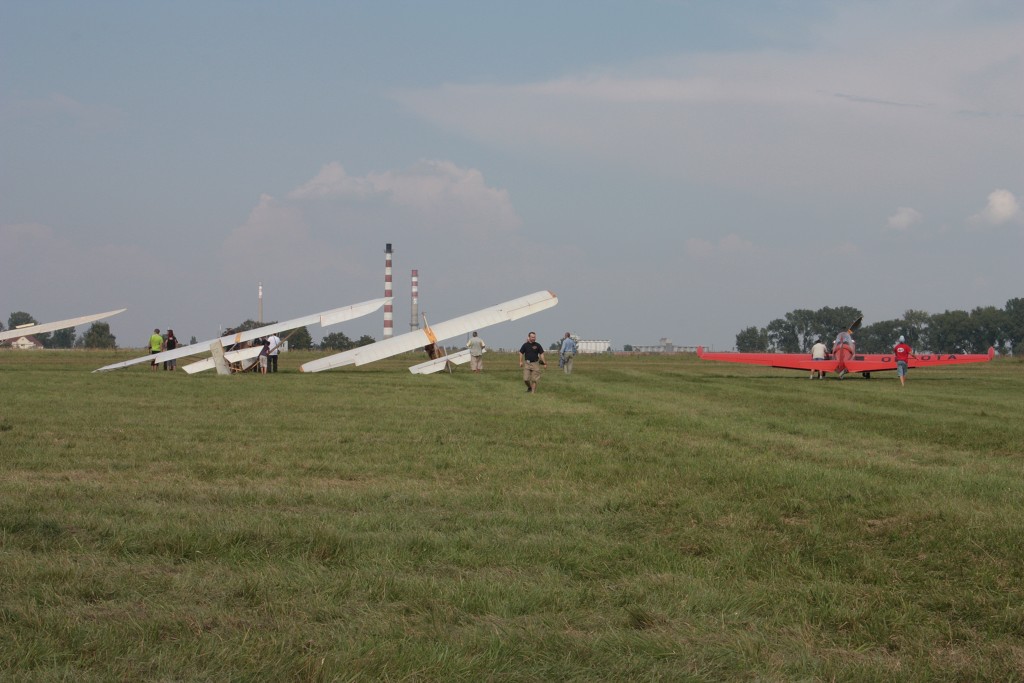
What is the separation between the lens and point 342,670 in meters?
4.08

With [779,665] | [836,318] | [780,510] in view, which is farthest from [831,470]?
[836,318]

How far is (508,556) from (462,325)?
3460 cm

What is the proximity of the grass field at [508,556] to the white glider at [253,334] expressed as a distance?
2387cm

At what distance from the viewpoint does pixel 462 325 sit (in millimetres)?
40750

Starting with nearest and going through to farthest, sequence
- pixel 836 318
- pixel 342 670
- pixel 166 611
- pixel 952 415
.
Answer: pixel 342 670 → pixel 166 611 → pixel 952 415 → pixel 836 318

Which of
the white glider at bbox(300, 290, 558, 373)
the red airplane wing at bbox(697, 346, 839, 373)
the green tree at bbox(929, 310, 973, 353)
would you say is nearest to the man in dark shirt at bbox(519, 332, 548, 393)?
the red airplane wing at bbox(697, 346, 839, 373)

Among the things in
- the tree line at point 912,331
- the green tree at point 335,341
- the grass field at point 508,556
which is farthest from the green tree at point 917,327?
the grass field at point 508,556

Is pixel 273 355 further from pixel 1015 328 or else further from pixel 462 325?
pixel 1015 328

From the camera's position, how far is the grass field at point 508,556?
433 cm

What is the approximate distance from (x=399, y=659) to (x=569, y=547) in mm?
2505

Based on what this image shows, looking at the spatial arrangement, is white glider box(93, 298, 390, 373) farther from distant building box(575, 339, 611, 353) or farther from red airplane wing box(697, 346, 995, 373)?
distant building box(575, 339, 611, 353)

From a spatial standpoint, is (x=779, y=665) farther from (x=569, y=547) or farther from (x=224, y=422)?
(x=224, y=422)

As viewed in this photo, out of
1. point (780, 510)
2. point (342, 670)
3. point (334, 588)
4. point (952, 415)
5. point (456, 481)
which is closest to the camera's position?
point (342, 670)

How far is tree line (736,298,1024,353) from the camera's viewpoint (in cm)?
13362
